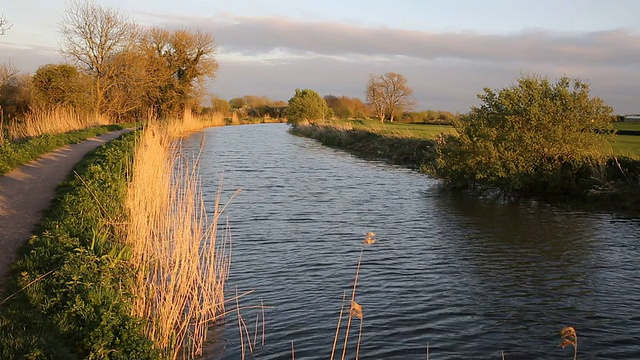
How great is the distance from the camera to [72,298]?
5.50 m

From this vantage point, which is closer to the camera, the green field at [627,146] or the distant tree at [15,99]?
the green field at [627,146]

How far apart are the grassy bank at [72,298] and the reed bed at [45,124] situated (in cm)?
1532

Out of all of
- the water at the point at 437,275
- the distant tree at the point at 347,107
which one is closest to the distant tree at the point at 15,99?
the water at the point at 437,275

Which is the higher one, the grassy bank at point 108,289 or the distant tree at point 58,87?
the distant tree at point 58,87

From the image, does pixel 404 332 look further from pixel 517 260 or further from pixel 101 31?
pixel 101 31

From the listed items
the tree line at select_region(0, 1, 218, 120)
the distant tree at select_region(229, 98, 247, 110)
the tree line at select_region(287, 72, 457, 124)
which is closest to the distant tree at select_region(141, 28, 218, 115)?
the tree line at select_region(0, 1, 218, 120)

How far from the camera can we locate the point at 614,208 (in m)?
15.2

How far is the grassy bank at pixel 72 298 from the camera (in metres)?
4.80

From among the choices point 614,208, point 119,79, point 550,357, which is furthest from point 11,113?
point 550,357

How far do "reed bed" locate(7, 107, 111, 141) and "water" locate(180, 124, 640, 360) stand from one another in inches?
422

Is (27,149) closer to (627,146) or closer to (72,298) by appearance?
(72,298)

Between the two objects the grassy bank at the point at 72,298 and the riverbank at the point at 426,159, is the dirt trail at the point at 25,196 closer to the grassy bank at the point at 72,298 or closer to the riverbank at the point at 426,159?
the grassy bank at the point at 72,298

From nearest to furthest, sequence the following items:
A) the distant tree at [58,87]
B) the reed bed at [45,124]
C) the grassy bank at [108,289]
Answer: the grassy bank at [108,289], the reed bed at [45,124], the distant tree at [58,87]

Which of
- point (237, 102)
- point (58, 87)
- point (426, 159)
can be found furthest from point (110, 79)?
point (237, 102)
